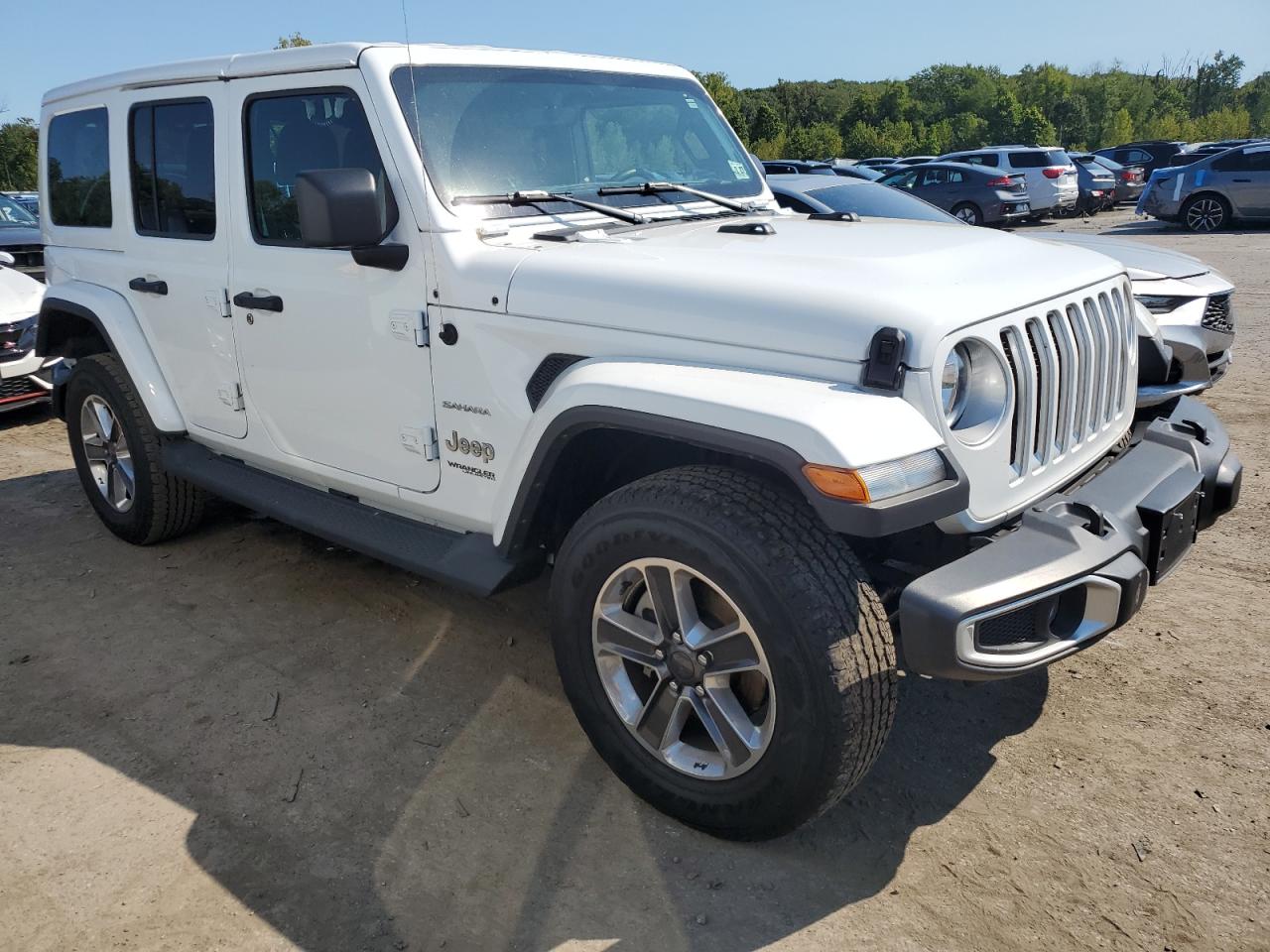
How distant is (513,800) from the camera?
2955mm

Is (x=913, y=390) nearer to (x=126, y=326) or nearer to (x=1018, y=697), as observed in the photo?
(x=1018, y=697)

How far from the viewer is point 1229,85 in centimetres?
6438

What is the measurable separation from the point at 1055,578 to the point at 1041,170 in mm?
20665

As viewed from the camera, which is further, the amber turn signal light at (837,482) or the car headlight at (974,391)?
the car headlight at (974,391)

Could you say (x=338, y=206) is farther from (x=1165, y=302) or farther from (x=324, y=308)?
(x=1165, y=302)

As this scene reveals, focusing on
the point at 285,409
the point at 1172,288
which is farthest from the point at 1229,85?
the point at 285,409

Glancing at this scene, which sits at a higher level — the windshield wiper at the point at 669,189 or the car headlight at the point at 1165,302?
the windshield wiper at the point at 669,189

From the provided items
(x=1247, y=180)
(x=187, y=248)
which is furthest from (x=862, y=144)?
(x=187, y=248)

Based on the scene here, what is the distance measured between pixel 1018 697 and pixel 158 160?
3888 millimetres

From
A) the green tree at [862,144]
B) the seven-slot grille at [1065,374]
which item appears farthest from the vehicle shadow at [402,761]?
the green tree at [862,144]

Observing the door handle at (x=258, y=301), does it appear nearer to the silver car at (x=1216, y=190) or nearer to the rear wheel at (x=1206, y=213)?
the silver car at (x=1216, y=190)

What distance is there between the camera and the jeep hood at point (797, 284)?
2443mm

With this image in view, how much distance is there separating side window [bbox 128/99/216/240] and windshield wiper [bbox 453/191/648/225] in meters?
1.32

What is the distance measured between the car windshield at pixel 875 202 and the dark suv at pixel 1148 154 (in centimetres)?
2333
